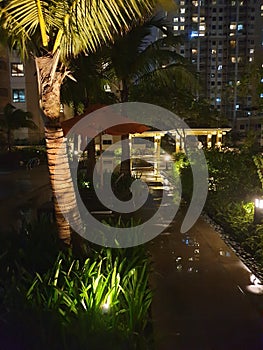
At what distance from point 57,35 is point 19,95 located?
32.9 meters

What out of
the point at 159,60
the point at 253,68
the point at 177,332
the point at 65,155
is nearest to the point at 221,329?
the point at 177,332

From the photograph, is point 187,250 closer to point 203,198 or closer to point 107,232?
point 107,232

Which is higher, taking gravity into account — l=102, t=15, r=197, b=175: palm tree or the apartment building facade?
the apartment building facade

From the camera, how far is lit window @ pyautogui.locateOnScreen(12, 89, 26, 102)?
3462 cm

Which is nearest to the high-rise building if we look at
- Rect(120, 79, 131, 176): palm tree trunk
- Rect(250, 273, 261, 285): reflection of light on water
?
Rect(120, 79, 131, 176): palm tree trunk

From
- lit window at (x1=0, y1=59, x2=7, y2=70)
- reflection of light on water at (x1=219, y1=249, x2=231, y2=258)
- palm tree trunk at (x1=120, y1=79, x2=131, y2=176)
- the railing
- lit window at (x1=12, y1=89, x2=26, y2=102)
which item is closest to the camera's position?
reflection of light on water at (x1=219, y1=249, x2=231, y2=258)

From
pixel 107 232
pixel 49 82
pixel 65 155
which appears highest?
pixel 49 82

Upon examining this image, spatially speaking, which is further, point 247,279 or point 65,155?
point 247,279

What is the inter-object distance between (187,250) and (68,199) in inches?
103

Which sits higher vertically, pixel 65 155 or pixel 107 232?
pixel 65 155

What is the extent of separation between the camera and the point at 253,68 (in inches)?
291

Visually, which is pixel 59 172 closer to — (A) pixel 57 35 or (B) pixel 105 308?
(A) pixel 57 35

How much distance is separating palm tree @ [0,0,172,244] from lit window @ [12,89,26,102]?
32.0m

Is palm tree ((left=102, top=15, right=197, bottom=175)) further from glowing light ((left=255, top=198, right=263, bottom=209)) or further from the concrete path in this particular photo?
the concrete path
